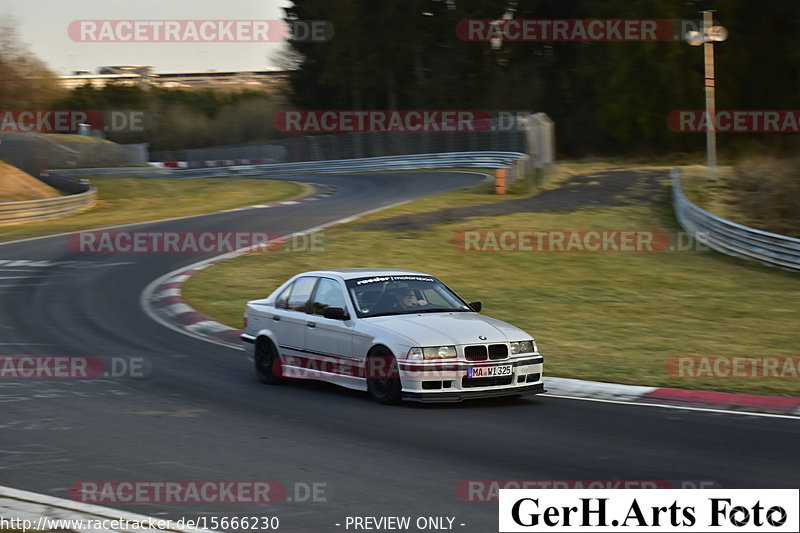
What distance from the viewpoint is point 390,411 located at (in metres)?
9.21

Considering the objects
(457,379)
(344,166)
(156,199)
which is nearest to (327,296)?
(457,379)

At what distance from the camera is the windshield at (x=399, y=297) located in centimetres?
1023

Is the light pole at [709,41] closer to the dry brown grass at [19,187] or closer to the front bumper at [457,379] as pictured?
the front bumper at [457,379]

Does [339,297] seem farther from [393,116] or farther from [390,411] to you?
[393,116]

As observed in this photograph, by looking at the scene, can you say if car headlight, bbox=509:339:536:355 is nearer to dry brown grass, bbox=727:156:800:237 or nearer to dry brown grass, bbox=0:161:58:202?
dry brown grass, bbox=727:156:800:237

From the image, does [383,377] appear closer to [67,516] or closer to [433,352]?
[433,352]

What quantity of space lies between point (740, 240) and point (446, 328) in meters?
14.7

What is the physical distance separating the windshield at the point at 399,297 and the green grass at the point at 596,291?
1795mm

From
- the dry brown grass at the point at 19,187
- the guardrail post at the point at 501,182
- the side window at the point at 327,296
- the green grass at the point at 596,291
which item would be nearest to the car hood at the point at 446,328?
the side window at the point at 327,296

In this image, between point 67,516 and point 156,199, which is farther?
Answer: point 156,199

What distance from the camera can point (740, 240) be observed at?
22312mm

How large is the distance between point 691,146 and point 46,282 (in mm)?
41195

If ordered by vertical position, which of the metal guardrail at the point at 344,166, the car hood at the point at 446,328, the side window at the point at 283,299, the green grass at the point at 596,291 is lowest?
the green grass at the point at 596,291

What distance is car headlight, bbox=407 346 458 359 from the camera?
917 centimetres
